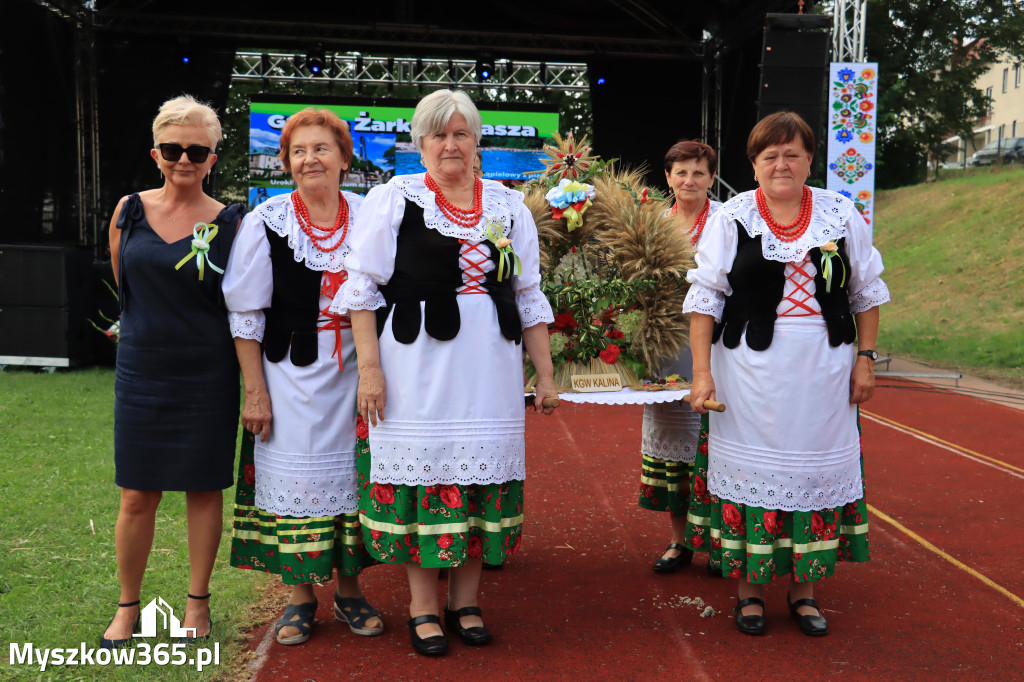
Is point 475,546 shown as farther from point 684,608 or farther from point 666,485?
point 666,485

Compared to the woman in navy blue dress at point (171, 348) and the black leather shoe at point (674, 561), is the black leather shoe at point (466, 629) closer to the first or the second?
the woman in navy blue dress at point (171, 348)

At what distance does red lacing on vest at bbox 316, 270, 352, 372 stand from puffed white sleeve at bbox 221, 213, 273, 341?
191 millimetres

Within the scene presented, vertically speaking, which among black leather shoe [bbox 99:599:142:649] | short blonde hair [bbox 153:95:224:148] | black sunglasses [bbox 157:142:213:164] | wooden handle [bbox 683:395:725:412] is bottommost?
black leather shoe [bbox 99:599:142:649]

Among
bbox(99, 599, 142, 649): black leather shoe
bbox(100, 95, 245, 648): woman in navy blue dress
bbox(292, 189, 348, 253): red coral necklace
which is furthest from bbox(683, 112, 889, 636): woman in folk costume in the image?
bbox(99, 599, 142, 649): black leather shoe

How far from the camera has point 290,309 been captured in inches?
120

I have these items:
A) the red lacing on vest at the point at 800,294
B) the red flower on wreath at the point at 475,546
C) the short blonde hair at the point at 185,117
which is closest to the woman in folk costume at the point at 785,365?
the red lacing on vest at the point at 800,294

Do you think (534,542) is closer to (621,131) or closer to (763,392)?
(763,392)

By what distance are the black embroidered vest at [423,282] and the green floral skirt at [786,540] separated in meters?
1.30

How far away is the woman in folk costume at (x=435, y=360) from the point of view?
2961 millimetres

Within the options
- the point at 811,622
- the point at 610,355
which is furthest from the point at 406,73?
the point at 811,622

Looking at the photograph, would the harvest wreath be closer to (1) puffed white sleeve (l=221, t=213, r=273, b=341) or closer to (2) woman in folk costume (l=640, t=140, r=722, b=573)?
(2) woman in folk costume (l=640, t=140, r=722, b=573)

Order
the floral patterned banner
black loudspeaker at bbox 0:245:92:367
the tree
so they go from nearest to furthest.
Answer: the floral patterned banner → black loudspeaker at bbox 0:245:92:367 → the tree

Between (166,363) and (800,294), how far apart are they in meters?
2.26

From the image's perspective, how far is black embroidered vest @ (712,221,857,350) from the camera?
3.14m
